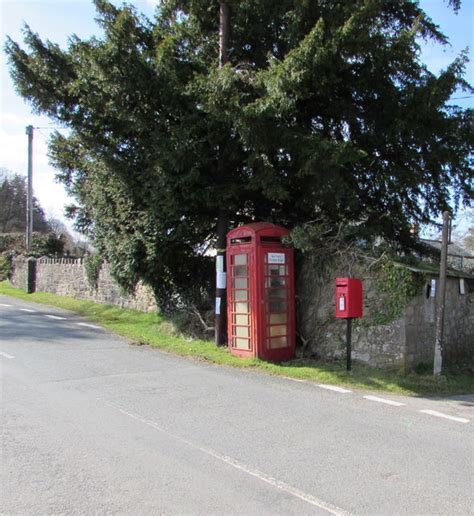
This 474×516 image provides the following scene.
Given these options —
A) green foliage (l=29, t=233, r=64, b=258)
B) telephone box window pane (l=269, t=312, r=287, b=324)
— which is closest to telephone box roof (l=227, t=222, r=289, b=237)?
telephone box window pane (l=269, t=312, r=287, b=324)

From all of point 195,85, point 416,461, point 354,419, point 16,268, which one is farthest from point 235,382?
point 16,268

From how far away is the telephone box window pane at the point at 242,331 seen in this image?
35.9 ft

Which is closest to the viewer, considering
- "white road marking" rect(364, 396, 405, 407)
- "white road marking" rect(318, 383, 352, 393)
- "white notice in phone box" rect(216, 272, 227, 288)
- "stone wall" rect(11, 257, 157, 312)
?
"white road marking" rect(364, 396, 405, 407)

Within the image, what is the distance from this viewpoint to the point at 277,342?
11039 mm

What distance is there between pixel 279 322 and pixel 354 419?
14.8 ft

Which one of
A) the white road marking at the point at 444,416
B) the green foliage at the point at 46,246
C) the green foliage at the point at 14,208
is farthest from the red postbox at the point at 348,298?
the green foliage at the point at 14,208

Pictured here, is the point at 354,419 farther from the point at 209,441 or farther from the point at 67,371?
the point at 67,371

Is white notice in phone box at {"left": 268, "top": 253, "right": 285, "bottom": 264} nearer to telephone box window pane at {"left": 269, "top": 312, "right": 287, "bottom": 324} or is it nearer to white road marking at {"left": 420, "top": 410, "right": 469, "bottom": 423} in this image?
telephone box window pane at {"left": 269, "top": 312, "right": 287, "bottom": 324}

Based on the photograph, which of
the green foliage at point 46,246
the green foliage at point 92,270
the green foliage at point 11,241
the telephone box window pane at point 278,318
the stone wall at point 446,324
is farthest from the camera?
the green foliage at point 11,241

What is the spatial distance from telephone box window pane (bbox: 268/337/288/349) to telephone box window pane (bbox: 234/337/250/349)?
1.54ft

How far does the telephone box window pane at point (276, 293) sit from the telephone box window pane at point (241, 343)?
3.49 ft

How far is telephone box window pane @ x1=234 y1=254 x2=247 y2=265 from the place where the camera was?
1098 centimetres

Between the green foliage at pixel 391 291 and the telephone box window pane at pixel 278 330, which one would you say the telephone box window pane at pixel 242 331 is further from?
the green foliage at pixel 391 291

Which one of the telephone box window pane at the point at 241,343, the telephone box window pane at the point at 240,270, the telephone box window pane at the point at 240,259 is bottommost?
the telephone box window pane at the point at 241,343
